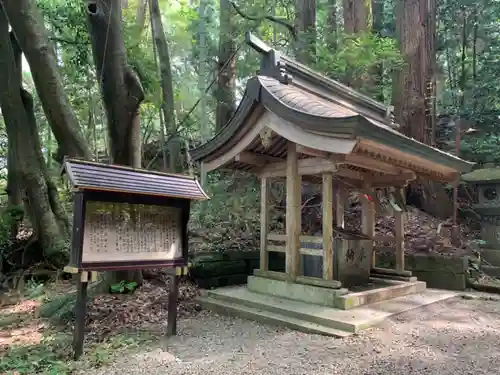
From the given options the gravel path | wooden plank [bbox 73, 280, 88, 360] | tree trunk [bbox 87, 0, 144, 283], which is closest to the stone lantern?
the gravel path

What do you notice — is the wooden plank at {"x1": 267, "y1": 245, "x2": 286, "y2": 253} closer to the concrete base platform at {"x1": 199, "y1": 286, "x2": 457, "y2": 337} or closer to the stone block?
the stone block

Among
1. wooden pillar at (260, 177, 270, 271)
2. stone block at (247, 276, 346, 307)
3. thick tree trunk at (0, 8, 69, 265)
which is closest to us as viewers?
stone block at (247, 276, 346, 307)

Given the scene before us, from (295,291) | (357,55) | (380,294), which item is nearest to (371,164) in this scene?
(380,294)

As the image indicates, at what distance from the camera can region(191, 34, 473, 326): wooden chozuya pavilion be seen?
4746 millimetres

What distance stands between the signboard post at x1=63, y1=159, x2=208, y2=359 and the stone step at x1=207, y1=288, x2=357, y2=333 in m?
1.30

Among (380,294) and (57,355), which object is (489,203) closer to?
(380,294)

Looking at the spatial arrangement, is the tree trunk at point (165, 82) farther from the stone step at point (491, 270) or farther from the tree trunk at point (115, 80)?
the stone step at point (491, 270)

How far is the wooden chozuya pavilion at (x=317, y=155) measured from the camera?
187 inches

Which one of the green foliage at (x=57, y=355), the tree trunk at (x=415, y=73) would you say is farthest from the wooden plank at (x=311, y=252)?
the tree trunk at (x=415, y=73)

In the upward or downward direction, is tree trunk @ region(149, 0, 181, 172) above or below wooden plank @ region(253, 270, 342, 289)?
above

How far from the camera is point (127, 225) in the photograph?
→ 424cm

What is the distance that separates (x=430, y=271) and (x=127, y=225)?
5846 millimetres

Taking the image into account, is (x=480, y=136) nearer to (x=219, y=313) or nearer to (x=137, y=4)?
(x=219, y=313)

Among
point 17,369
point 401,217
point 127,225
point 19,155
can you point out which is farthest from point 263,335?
point 19,155
